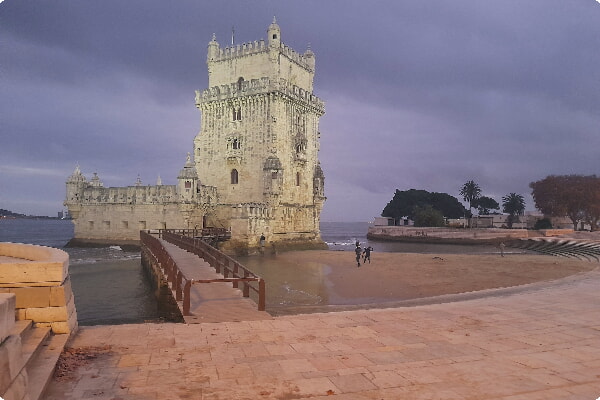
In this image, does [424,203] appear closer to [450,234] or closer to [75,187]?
[450,234]

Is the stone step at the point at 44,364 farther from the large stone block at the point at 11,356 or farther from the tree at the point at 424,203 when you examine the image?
the tree at the point at 424,203

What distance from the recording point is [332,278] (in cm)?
2378

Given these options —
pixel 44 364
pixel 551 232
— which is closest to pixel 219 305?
pixel 44 364

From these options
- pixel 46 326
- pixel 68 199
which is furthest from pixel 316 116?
pixel 46 326

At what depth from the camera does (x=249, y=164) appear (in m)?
40.6

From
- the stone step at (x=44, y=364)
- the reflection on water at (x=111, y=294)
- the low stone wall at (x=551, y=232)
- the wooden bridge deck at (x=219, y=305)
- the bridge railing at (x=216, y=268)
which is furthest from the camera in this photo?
the low stone wall at (x=551, y=232)

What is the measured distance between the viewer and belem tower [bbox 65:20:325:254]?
3947 cm

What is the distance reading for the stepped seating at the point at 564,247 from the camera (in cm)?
3357

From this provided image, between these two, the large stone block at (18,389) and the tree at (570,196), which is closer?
the large stone block at (18,389)

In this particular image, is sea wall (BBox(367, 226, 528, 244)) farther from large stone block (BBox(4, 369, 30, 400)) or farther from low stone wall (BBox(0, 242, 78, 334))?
large stone block (BBox(4, 369, 30, 400))

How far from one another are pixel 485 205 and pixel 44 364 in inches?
4365

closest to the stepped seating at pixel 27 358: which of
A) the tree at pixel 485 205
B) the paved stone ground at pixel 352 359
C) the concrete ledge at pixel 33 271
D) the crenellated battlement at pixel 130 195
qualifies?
the paved stone ground at pixel 352 359

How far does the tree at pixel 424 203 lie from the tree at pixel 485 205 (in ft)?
17.3

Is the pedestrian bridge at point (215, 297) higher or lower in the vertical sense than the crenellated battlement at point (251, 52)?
lower
